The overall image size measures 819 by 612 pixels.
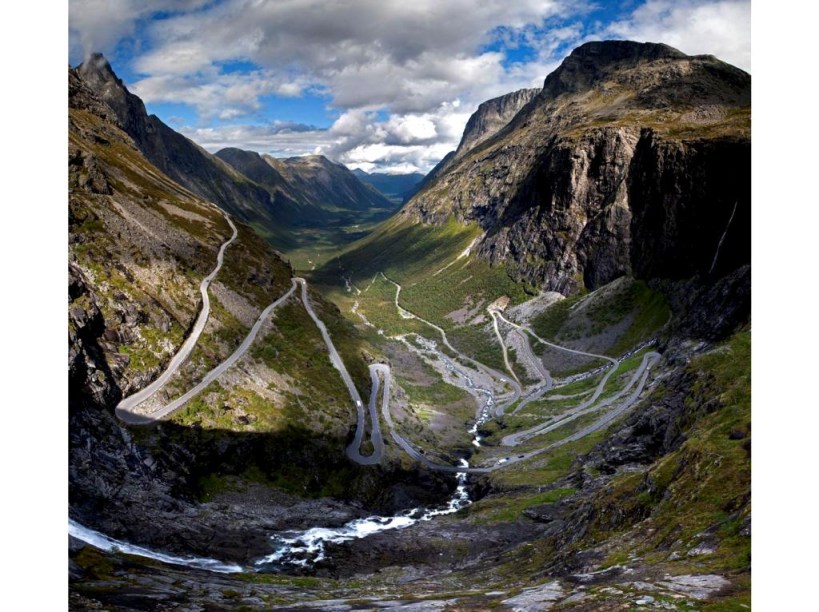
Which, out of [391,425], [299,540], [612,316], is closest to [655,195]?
[612,316]

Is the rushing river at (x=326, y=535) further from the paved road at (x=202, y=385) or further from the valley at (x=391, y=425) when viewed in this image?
the paved road at (x=202, y=385)

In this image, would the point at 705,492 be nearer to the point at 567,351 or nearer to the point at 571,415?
the point at 571,415

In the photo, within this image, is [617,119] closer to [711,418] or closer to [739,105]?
[739,105]

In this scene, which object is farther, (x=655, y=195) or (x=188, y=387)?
(x=655, y=195)

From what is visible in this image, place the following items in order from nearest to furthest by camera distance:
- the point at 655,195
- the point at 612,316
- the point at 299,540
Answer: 1. the point at 299,540
2. the point at 612,316
3. the point at 655,195

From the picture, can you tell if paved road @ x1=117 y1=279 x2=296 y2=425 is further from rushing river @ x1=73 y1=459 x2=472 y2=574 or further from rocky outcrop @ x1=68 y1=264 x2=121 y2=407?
rushing river @ x1=73 y1=459 x2=472 y2=574

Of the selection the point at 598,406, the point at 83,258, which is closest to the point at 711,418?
the point at 598,406

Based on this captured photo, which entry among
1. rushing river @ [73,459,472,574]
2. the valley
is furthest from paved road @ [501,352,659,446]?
rushing river @ [73,459,472,574]
